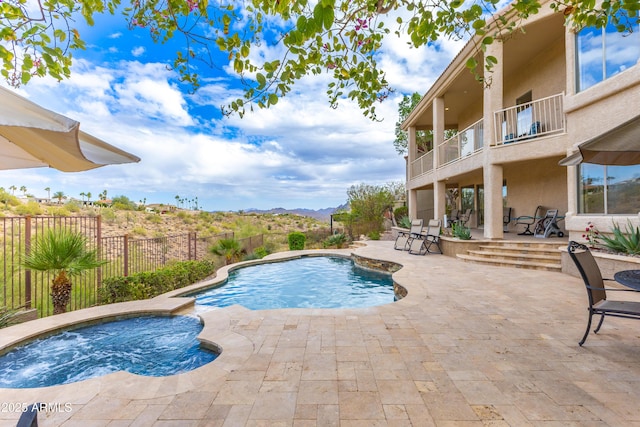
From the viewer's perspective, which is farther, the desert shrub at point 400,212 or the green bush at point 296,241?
the desert shrub at point 400,212

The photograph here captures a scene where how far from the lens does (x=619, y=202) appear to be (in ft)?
21.7

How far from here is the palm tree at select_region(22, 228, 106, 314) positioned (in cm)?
491

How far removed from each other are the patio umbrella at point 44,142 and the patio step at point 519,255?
370 inches

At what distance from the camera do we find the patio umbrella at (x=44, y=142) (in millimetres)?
1499

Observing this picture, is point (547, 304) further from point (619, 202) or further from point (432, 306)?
point (619, 202)

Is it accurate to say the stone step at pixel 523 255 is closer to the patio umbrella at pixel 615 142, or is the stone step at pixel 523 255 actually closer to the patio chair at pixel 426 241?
the patio chair at pixel 426 241

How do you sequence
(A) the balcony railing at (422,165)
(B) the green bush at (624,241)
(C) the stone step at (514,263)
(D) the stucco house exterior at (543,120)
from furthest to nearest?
(A) the balcony railing at (422,165) < (C) the stone step at (514,263) < (D) the stucco house exterior at (543,120) < (B) the green bush at (624,241)

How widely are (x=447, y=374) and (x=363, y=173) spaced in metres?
21.1

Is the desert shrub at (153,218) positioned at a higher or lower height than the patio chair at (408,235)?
higher

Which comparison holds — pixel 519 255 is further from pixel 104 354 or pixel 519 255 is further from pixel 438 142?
pixel 104 354

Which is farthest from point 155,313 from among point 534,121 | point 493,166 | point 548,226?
point 534,121

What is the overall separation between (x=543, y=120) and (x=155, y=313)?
1282cm

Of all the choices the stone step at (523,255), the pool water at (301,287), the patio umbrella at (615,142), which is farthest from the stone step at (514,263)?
the patio umbrella at (615,142)

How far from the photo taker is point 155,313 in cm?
528
